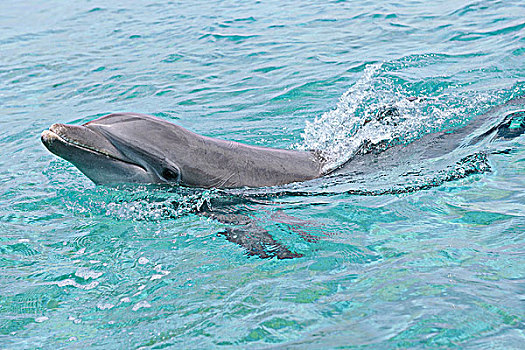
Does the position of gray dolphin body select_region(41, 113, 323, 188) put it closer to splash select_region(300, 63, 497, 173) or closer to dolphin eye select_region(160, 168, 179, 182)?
dolphin eye select_region(160, 168, 179, 182)

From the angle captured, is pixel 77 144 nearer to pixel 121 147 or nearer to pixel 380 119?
pixel 121 147

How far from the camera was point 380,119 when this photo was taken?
294 inches

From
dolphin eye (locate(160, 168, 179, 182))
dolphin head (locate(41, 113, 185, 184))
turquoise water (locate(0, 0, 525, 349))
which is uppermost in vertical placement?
dolphin head (locate(41, 113, 185, 184))

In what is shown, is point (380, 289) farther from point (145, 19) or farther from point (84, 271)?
point (145, 19)

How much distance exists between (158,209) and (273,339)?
2350 mm

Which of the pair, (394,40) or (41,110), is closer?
(41,110)

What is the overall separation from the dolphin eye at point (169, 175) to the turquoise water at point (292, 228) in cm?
16

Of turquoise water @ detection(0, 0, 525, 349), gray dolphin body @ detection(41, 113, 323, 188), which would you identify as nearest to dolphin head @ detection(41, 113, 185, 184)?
gray dolphin body @ detection(41, 113, 323, 188)

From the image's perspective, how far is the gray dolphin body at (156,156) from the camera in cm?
502

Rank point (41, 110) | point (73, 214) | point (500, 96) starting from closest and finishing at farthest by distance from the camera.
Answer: point (73, 214) → point (500, 96) → point (41, 110)

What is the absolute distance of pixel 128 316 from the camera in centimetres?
389

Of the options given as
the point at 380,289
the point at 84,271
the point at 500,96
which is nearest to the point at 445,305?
the point at 380,289

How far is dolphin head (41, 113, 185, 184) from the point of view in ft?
16.3

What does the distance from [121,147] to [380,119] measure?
12.5ft
